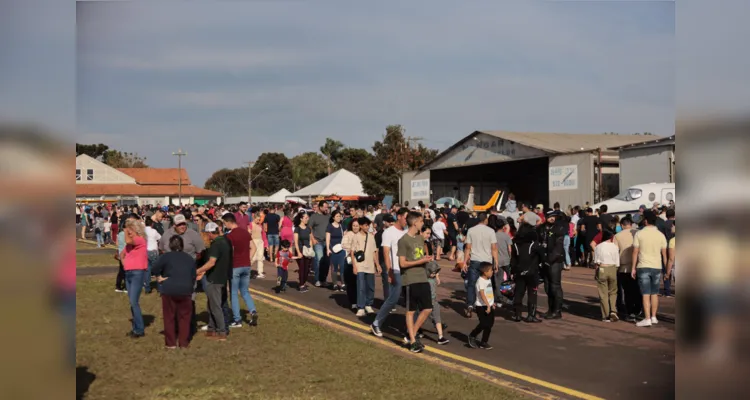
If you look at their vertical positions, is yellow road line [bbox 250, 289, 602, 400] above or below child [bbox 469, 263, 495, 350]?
below

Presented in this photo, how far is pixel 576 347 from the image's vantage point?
954 cm

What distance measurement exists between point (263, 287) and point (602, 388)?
35.7 ft

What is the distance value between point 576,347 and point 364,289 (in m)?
4.27

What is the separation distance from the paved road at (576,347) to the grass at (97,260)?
41.4 ft

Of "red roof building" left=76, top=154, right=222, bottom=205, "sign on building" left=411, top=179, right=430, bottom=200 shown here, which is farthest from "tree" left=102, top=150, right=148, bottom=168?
"sign on building" left=411, top=179, right=430, bottom=200

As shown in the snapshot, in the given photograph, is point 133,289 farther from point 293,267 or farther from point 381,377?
point 293,267

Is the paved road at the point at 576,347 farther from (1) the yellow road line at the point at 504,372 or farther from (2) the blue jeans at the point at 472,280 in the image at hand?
(2) the blue jeans at the point at 472,280

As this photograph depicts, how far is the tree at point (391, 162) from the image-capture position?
69.9m

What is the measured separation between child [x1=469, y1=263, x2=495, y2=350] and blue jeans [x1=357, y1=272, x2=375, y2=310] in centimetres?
331

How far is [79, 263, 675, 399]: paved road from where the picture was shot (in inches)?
298

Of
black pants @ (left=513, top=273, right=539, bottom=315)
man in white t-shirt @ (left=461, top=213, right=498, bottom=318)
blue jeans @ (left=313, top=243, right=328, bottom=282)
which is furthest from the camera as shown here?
blue jeans @ (left=313, top=243, right=328, bottom=282)

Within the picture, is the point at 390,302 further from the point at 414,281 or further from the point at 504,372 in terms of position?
the point at 504,372

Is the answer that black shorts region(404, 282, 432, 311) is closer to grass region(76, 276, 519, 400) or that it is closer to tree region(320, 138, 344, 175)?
grass region(76, 276, 519, 400)

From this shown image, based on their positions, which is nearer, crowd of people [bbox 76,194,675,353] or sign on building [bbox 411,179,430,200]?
crowd of people [bbox 76,194,675,353]
